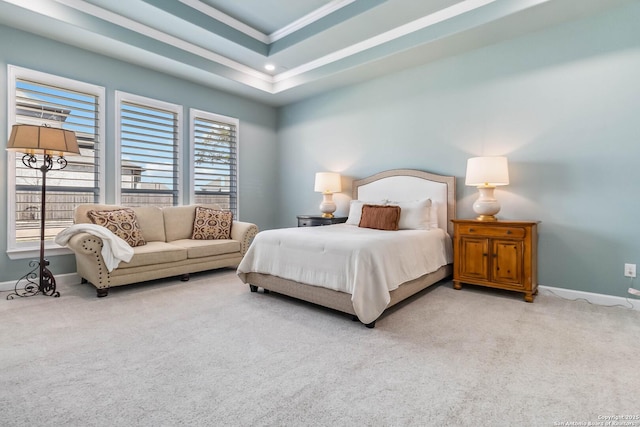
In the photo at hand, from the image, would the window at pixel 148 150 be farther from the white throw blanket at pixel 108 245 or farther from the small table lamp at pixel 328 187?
the small table lamp at pixel 328 187

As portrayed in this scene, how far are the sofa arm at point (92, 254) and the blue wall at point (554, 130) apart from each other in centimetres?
370

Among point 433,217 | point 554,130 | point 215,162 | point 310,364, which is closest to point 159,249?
point 215,162

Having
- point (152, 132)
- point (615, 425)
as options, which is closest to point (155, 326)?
point (615, 425)

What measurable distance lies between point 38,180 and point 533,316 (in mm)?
5208

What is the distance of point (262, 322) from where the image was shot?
8.55 feet

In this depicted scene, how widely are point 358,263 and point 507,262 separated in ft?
5.74

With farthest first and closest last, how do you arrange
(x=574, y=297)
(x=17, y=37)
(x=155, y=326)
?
1. (x=17, y=37)
2. (x=574, y=297)
3. (x=155, y=326)

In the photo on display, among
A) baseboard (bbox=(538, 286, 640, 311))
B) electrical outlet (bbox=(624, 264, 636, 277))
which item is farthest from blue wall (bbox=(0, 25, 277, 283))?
electrical outlet (bbox=(624, 264, 636, 277))

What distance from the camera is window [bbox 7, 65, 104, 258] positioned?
3490mm

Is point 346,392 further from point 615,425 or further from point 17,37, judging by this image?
point 17,37

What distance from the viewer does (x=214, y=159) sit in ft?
17.5

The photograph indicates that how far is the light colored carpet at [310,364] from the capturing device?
1483 mm

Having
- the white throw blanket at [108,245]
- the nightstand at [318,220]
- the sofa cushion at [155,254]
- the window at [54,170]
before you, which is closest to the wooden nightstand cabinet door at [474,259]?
the nightstand at [318,220]

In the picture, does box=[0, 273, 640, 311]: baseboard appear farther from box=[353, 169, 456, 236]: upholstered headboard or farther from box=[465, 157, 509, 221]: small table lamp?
box=[353, 169, 456, 236]: upholstered headboard
